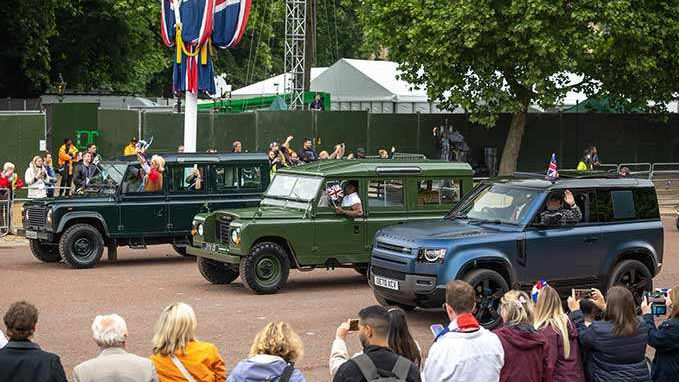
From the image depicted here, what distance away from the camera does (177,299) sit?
17.2 metres

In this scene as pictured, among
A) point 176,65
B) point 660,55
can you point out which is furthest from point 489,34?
point 176,65

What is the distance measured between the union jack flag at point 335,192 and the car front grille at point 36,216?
18.6 feet

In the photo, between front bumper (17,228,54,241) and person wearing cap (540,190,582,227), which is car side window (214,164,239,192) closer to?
front bumper (17,228,54,241)

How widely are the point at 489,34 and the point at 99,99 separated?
1442 cm

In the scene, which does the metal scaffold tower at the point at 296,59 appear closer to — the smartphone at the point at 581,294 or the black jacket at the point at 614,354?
the smartphone at the point at 581,294

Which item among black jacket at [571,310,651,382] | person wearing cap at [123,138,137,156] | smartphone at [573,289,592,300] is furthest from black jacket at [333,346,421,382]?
person wearing cap at [123,138,137,156]

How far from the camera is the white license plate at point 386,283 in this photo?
49.3 feet

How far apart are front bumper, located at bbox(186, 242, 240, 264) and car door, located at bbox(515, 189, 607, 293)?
15.3ft

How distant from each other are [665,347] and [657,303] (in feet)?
1.24

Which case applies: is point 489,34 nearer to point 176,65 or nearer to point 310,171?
point 176,65

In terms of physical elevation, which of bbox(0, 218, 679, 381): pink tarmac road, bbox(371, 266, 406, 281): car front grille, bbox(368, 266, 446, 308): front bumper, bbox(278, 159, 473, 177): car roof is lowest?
bbox(0, 218, 679, 381): pink tarmac road

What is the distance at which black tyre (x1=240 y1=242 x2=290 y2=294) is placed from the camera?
17531 millimetres

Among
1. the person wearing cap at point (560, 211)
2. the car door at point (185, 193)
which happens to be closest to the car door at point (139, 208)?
the car door at point (185, 193)

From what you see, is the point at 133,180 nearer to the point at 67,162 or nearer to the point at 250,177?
the point at 250,177
